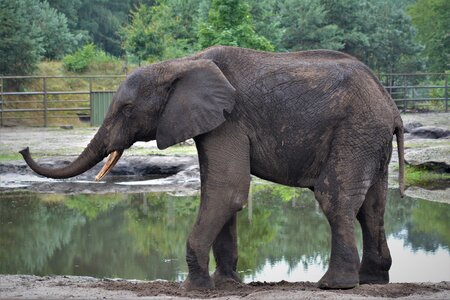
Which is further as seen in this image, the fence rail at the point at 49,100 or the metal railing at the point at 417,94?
the metal railing at the point at 417,94

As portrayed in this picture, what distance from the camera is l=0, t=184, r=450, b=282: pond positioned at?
467 inches

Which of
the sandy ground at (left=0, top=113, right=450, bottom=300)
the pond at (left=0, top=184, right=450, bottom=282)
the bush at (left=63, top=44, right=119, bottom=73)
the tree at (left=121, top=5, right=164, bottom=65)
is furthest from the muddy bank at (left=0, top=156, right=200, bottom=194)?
the bush at (left=63, top=44, right=119, bottom=73)

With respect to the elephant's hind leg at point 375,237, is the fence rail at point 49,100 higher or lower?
higher

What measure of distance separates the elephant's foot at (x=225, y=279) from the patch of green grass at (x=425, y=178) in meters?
9.38

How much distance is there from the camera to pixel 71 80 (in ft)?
132

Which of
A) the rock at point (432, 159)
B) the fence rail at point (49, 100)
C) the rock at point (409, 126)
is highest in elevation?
the fence rail at point (49, 100)

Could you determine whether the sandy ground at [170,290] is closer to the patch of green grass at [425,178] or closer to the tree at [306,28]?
the patch of green grass at [425,178]

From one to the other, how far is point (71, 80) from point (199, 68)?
3132 centimetres

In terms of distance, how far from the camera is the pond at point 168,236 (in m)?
11.9

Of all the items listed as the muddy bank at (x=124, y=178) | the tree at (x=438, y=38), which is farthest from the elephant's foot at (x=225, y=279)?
the tree at (x=438, y=38)

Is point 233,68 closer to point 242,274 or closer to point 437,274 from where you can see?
point 242,274

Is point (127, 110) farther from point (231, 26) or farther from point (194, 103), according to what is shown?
point (231, 26)

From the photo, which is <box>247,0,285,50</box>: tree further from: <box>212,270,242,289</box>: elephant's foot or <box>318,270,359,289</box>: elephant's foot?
<box>318,270,359,289</box>: elephant's foot

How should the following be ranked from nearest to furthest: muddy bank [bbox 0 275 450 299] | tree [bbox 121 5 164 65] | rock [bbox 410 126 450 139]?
muddy bank [bbox 0 275 450 299] < rock [bbox 410 126 450 139] < tree [bbox 121 5 164 65]
